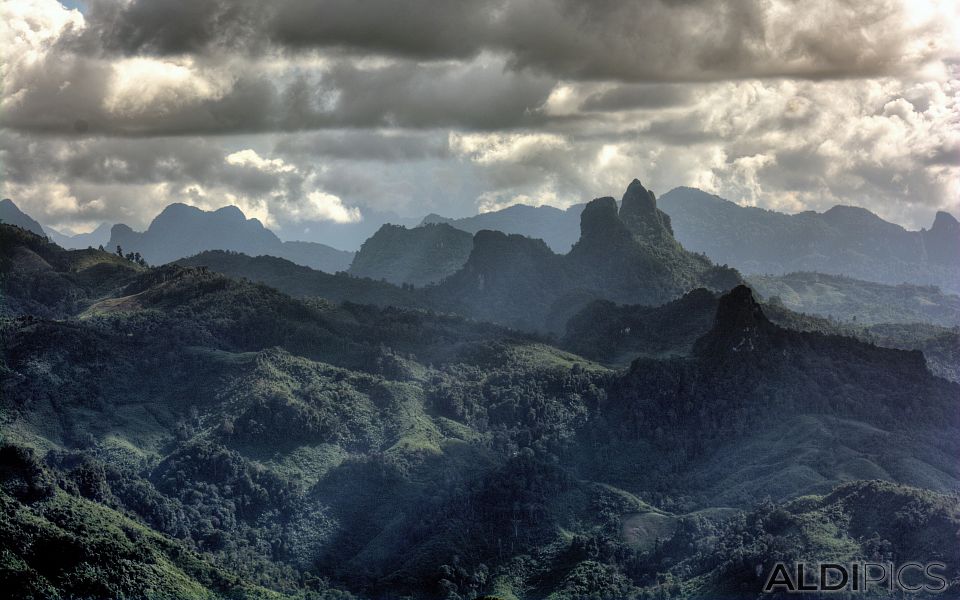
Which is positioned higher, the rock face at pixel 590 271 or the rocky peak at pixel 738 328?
the rock face at pixel 590 271

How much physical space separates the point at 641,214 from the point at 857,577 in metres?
111

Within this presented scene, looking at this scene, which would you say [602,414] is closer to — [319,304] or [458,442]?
[458,442]

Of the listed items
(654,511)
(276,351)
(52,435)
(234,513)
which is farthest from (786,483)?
(52,435)

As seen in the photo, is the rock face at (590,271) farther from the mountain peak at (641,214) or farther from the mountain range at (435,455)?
the mountain range at (435,455)

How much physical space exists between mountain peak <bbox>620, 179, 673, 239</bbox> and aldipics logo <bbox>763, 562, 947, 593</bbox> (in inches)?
4199

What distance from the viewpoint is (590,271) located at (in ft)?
561

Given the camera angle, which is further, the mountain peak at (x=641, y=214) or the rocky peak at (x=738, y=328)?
the mountain peak at (x=641, y=214)

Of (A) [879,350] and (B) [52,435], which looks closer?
(B) [52,435]

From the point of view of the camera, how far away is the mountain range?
74188mm

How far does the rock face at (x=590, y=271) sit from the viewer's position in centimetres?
16488

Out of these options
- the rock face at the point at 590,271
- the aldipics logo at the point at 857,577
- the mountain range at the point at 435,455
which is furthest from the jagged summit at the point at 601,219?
the aldipics logo at the point at 857,577

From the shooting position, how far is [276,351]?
111m

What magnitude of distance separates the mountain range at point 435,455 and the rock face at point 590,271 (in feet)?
122

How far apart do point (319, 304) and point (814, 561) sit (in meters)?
70.2
